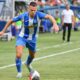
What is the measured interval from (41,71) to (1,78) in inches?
73.0

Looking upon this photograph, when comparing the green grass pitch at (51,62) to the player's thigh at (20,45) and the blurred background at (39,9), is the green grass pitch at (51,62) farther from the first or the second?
the blurred background at (39,9)

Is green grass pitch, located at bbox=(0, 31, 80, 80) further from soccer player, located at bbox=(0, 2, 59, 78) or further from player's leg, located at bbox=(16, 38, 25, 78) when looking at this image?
soccer player, located at bbox=(0, 2, 59, 78)

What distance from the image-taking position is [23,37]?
44.3 ft

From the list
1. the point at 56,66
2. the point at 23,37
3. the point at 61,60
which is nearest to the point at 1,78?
the point at 23,37

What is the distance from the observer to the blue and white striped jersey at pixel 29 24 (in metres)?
13.3

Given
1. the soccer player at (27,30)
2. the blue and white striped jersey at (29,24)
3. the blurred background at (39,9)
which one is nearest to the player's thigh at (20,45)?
the soccer player at (27,30)

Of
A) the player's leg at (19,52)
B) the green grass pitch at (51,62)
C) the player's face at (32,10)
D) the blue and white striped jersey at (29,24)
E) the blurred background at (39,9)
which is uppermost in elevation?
the player's face at (32,10)

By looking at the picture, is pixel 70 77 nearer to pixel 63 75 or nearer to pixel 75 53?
pixel 63 75

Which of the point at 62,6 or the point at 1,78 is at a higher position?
the point at 1,78

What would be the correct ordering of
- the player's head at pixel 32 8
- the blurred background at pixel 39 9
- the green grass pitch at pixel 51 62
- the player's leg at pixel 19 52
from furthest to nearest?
1. the blurred background at pixel 39 9
2. the green grass pitch at pixel 51 62
3. the player's leg at pixel 19 52
4. the player's head at pixel 32 8

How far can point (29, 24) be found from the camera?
1338 centimetres

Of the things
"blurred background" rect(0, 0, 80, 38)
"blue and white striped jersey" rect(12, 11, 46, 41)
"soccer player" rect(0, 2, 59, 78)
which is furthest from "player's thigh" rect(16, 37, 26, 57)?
"blurred background" rect(0, 0, 80, 38)

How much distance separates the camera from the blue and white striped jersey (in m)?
13.3

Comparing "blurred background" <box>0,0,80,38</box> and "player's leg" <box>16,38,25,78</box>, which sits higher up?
"player's leg" <box>16,38,25,78</box>
